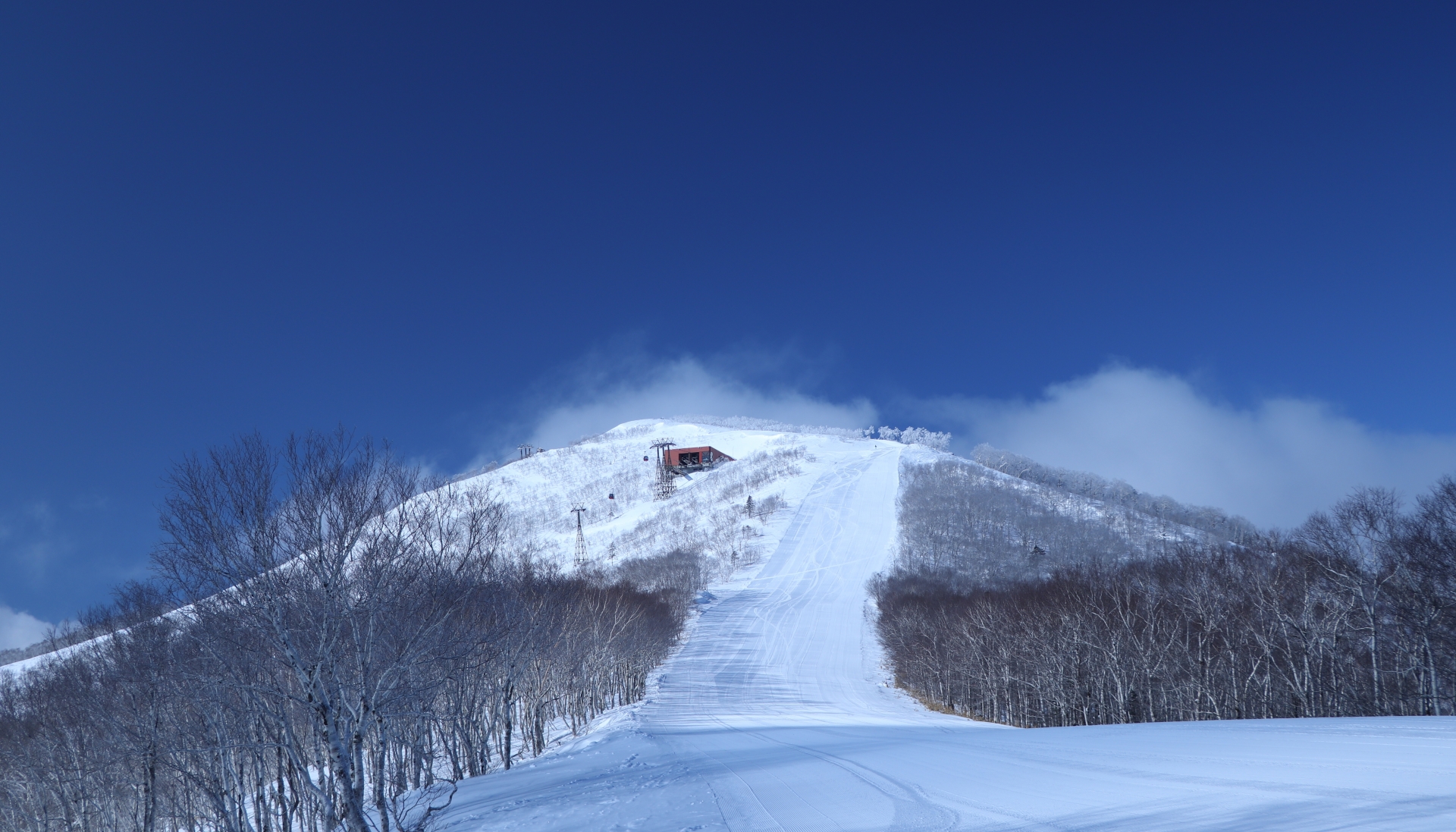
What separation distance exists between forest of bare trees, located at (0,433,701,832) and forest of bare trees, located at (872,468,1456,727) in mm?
30641

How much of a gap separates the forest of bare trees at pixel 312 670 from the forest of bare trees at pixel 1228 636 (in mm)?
30641

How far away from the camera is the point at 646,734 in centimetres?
3238

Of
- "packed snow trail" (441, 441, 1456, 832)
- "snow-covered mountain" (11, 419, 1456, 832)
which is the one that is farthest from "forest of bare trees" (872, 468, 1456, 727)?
"packed snow trail" (441, 441, 1456, 832)

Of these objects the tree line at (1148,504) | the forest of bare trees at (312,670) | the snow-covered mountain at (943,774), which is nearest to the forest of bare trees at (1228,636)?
the snow-covered mountain at (943,774)

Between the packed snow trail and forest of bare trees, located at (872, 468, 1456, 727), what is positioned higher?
the packed snow trail

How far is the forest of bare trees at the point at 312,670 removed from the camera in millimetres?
15883

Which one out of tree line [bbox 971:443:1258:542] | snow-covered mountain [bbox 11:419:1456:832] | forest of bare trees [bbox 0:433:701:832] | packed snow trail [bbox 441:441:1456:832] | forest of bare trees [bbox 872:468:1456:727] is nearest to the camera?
packed snow trail [bbox 441:441:1456:832]

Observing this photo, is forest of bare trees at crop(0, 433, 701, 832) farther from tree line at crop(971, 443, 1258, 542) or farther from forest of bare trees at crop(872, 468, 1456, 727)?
tree line at crop(971, 443, 1258, 542)

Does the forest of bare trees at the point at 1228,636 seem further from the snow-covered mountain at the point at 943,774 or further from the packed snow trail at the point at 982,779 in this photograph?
the packed snow trail at the point at 982,779

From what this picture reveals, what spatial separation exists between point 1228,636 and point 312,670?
48.6 meters

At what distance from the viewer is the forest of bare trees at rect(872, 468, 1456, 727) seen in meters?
34.7

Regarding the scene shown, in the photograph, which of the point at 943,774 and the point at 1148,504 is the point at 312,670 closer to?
the point at 943,774

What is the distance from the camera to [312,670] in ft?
51.7

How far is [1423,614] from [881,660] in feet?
155
